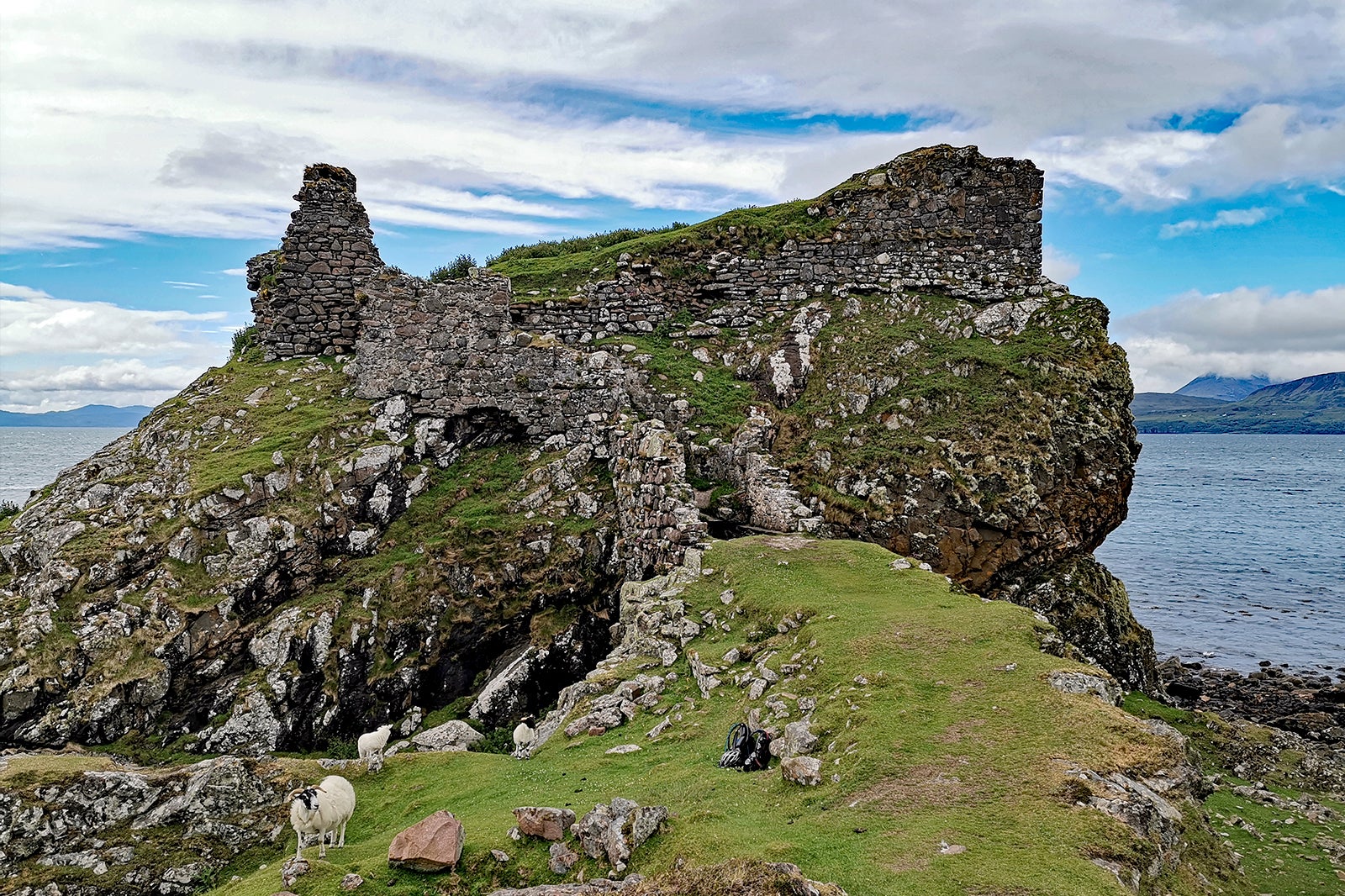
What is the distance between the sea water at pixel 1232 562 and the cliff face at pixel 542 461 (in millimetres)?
20390

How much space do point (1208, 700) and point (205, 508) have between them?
38.4 m

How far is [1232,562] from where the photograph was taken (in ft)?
205

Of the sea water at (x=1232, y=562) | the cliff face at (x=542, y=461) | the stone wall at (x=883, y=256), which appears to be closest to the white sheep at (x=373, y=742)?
the cliff face at (x=542, y=461)

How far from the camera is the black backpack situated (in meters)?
11.5


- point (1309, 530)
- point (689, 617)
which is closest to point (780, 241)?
point (689, 617)

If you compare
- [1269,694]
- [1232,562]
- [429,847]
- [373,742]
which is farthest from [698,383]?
[1232,562]

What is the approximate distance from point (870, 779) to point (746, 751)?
2181 millimetres

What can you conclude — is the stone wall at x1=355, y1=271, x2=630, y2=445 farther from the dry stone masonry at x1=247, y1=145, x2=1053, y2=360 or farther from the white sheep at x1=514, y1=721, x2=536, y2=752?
the white sheep at x1=514, y1=721, x2=536, y2=752

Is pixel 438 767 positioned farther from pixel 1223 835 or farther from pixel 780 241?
pixel 780 241

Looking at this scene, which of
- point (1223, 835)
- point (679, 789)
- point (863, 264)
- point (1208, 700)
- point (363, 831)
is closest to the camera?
point (679, 789)

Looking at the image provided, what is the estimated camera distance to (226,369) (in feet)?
91.7

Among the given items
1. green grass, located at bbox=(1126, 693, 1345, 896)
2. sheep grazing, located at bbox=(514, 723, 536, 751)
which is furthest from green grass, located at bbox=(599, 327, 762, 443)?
green grass, located at bbox=(1126, 693, 1345, 896)

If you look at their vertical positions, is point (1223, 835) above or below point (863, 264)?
below

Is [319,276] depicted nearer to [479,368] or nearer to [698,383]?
[479,368]
